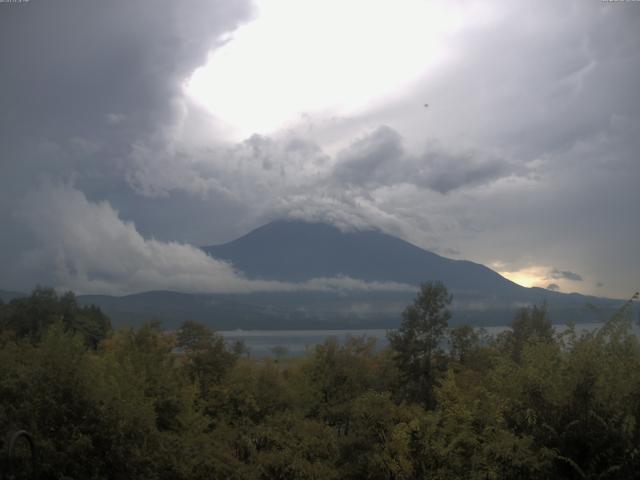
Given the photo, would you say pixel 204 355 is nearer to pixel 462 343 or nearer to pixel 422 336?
pixel 422 336

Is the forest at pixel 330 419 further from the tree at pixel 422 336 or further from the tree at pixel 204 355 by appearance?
the tree at pixel 422 336

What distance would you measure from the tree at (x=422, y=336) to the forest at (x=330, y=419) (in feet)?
7.18

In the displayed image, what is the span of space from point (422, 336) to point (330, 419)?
465 inches

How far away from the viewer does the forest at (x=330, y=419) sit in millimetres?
13766

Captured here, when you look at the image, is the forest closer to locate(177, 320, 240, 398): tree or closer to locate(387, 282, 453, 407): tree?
locate(177, 320, 240, 398): tree

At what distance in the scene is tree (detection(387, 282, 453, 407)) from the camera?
44.4 meters

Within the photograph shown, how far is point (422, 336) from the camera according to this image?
154ft

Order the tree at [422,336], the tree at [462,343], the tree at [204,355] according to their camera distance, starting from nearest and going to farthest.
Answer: the tree at [204,355], the tree at [422,336], the tree at [462,343]

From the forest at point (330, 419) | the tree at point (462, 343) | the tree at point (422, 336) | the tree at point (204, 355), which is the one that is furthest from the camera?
the tree at point (462, 343)

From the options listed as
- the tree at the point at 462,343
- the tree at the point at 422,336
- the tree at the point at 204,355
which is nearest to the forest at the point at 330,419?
the tree at the point at 204,355

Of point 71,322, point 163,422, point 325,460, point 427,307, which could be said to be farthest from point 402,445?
point 71,322

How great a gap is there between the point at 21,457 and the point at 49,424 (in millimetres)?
2144

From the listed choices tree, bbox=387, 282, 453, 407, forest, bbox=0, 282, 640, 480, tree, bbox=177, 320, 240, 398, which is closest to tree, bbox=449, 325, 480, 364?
tree, bbox=387, 282, 453, 407

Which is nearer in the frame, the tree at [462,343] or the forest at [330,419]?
the forest at [330,419]
